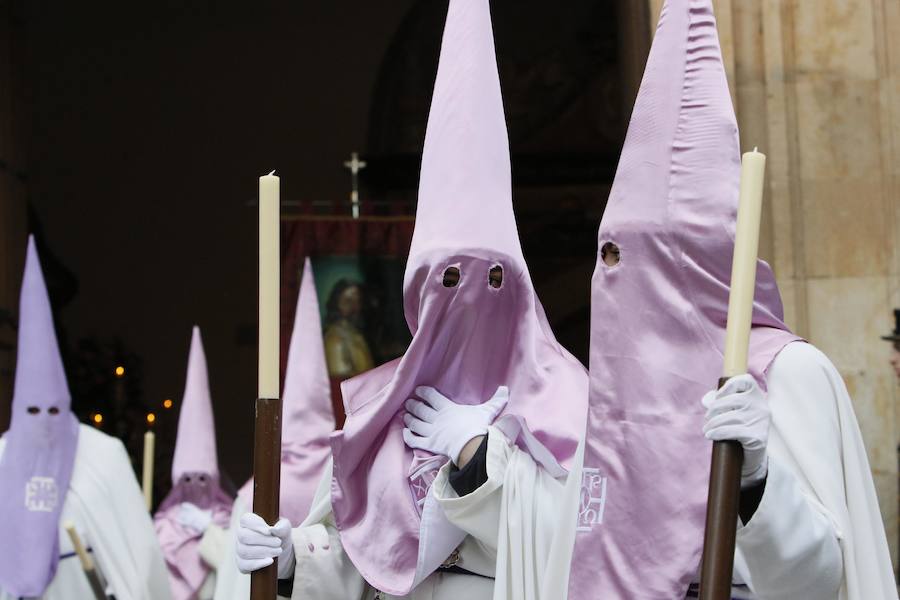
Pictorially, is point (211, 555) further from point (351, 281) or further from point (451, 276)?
point (451, 276)

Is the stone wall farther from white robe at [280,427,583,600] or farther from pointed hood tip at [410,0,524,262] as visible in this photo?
white robe at [280,427,583,600]

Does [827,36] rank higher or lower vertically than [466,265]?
higher

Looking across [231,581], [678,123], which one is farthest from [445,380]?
[231,581]

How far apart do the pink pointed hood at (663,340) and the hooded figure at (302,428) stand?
347 cm

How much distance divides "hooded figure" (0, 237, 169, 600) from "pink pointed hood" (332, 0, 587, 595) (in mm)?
3194

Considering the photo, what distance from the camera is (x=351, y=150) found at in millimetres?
14148

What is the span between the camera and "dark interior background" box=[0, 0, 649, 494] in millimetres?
13719

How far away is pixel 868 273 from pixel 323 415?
107 inches

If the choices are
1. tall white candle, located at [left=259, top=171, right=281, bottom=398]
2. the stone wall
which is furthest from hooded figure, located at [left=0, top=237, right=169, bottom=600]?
tall white candle, located at [left=259, top=171, right=281, bottom=398]

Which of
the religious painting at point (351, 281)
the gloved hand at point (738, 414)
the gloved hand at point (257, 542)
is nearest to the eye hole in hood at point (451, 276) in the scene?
the gloved hand at point (257, 542)

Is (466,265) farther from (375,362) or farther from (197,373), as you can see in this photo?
(375,362)

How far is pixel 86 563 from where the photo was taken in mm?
6488

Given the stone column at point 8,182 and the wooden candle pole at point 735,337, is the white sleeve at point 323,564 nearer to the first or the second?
the wooden candle pole at point 735,337

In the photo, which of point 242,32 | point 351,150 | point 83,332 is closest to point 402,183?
point 351,150
